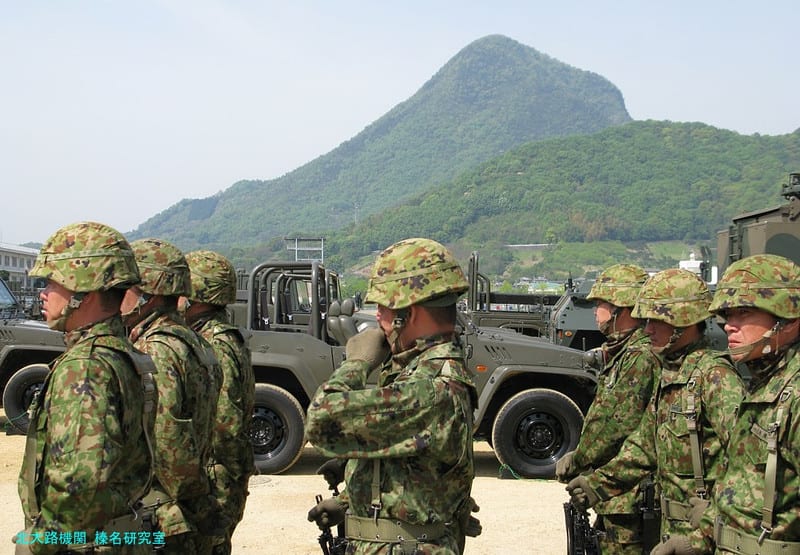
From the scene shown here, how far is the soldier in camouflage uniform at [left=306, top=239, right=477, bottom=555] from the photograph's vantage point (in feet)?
8.38

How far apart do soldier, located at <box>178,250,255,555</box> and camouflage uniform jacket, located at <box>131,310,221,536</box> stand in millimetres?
535

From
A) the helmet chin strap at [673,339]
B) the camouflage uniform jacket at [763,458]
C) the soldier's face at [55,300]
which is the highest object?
the soldier's face at [55,300]

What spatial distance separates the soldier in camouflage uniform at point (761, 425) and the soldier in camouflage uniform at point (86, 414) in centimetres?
185

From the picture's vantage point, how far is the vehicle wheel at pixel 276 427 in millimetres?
8180

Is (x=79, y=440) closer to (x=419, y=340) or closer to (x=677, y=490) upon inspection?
(x=419, y=340)

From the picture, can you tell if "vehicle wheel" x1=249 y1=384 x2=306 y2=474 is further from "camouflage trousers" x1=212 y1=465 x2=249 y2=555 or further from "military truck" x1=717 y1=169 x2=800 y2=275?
"military truck" x1=717 y1=169 x2=800 y2=275

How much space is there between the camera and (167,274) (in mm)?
3883

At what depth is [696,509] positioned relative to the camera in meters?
3.35

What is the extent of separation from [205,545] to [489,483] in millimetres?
4739

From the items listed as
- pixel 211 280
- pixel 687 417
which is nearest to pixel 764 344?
pixel 687 417

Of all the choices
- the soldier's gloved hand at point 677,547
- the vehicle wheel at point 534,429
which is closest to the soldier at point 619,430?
the soldier's gloved hand at point 677,547

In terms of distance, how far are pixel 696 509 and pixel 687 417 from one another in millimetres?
379

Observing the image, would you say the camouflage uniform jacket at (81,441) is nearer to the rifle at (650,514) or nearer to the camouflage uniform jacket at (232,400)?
the camouflage uniform jacket at (232,400)

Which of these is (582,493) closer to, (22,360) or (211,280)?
(211,280)
